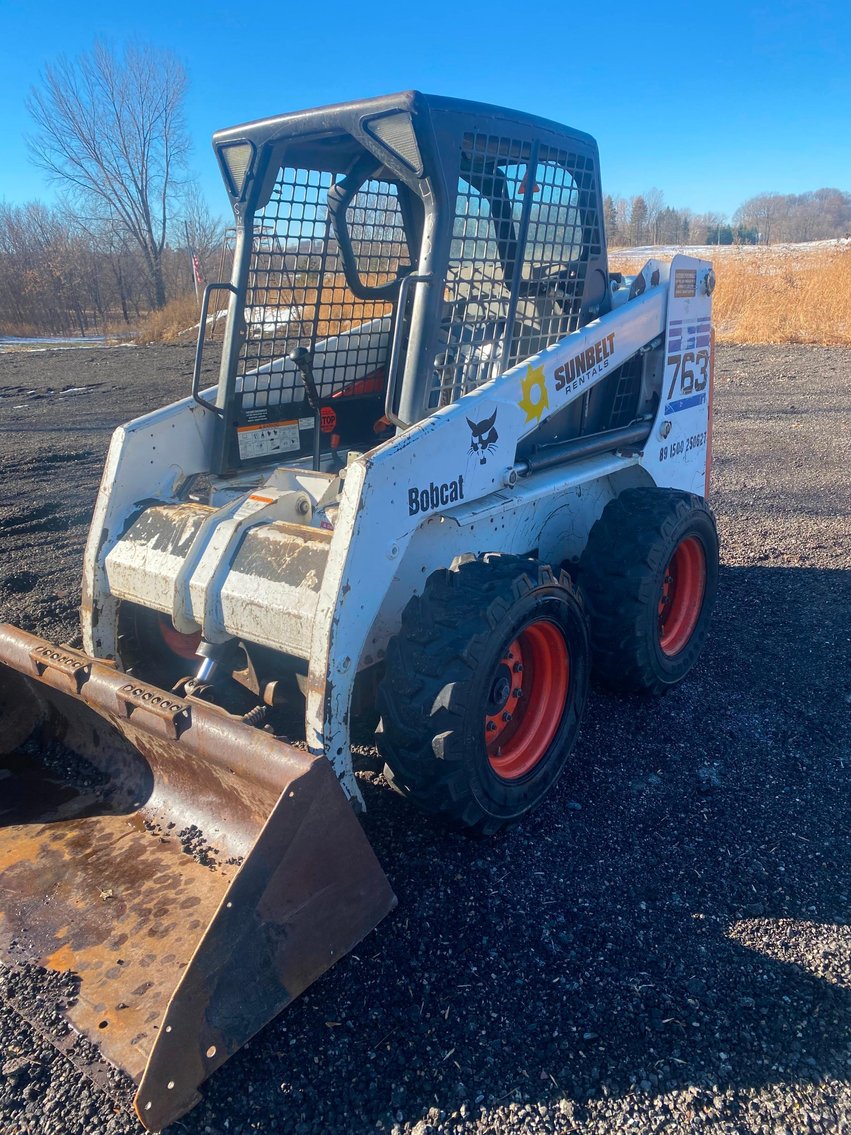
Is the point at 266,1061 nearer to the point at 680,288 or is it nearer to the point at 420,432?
the point at 420,432

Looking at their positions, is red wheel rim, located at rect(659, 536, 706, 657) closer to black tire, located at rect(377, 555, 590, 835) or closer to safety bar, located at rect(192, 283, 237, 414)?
black tire, located at rect(377, 555, 590, 835)

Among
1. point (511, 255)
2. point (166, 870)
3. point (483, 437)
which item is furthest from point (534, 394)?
point (166, 870)

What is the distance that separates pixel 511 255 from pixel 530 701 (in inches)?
69.6

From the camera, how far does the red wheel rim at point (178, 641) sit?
3404 mm

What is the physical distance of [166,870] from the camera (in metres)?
2.45

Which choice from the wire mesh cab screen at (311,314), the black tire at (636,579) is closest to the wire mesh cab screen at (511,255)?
the wire mesh cab screen at (311,314)

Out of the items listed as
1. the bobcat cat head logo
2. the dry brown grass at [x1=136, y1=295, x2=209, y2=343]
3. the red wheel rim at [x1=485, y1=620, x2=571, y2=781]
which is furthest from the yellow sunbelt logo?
the dry brown grass at [x1=136, y1=295, x2=209, y2=343]

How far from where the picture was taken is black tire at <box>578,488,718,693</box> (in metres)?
3.39

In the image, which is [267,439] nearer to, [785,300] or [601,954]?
[601,954]

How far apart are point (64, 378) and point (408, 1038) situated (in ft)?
50.0

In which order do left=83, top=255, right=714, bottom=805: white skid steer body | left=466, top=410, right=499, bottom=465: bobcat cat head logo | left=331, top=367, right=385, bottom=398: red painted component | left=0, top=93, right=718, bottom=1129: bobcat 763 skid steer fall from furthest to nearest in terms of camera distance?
left=331, top=367, right=385, bottom=398: red painted component → left=466, top=410, right=499, bottom=465: bobcat cat head logo → left=83, top=255, right=714, bottom=805: white skid steer body → left=0, top=93, right=718, bottom=1129: bobcat 763 skid steer

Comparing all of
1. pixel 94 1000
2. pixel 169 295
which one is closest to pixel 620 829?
pixel 94 1000

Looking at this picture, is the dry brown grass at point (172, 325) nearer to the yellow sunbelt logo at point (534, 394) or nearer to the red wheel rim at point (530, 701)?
the yellow sunbelt logo at point (534, 394)

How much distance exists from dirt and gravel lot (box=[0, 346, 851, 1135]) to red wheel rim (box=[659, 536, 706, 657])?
0.75 ft
